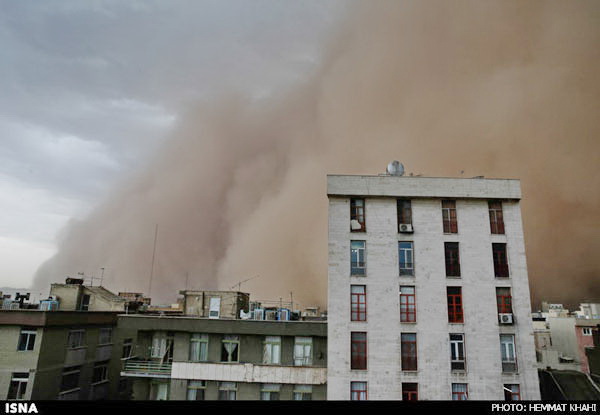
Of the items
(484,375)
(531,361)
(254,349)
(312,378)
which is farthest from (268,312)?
(531,361)

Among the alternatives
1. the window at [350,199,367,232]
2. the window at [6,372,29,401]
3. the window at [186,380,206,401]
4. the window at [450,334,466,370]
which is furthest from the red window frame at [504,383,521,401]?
the window at [6,372,29,401]

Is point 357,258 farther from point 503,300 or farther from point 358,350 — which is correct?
point 503,300

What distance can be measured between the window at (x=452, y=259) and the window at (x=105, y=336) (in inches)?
651

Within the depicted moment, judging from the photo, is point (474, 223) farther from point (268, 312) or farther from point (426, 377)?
point (268, 312)

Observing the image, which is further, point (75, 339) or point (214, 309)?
point (214, 309)

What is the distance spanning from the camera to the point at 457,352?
47.3 ft

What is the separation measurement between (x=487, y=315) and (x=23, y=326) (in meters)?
18.1

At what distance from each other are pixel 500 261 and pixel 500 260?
4 centimetres

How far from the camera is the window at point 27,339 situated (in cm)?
1493

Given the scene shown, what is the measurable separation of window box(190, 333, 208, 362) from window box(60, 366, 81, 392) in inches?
224

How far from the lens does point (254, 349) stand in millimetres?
15555

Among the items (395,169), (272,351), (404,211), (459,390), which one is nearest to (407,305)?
(459,390)

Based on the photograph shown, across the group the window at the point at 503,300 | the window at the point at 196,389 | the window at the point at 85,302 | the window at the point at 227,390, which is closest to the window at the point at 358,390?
the window at the point at 227,390

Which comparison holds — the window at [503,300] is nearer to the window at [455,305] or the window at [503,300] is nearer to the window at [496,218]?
the window at [455,305]
